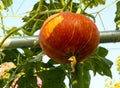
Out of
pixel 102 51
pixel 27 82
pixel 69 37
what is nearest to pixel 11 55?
pixel 27 82

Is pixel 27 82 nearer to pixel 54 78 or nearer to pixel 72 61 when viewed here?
pixel 54 78

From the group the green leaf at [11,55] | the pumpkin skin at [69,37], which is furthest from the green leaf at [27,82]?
the pumpkin skin at [69,37]

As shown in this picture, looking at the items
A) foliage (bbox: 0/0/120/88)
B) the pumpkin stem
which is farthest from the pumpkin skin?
foliage (bbox: 0/0/120/88)

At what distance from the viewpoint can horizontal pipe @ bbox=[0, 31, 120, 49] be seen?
1215mm

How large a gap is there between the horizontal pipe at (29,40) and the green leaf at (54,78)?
11 cm

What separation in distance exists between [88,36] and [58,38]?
0.07 metres

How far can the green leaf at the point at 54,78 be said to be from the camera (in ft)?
4.17

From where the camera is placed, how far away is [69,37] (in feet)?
2.90

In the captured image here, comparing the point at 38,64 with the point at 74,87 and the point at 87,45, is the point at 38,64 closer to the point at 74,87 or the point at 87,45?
the point at 74,87

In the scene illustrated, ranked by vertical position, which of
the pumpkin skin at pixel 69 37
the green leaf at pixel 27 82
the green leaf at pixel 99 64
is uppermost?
the pumpkin skin at pixel 69 37

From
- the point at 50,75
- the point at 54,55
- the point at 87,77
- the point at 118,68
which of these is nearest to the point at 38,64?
the point at 50,75

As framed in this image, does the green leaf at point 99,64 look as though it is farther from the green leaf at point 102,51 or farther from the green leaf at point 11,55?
the green leaf at point 11,55

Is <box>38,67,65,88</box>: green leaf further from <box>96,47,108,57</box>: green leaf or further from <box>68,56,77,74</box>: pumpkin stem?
<box>68,56,77,74</box>: pumpkin stem

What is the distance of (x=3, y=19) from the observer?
53.5 inches
